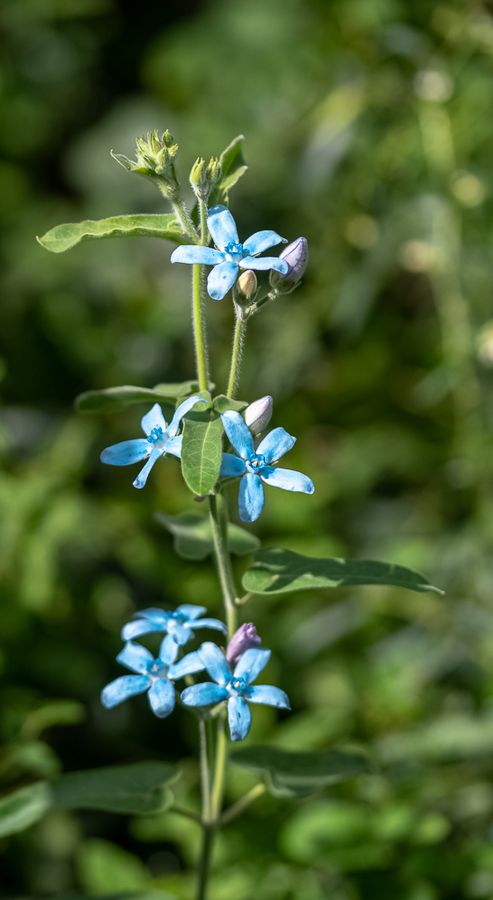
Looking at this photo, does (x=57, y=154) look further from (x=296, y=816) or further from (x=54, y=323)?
(x=296, y=816)

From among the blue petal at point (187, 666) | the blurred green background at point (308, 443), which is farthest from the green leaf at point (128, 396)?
the blurred green background at point (308, 443)

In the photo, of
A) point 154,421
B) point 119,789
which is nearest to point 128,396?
point 154,421

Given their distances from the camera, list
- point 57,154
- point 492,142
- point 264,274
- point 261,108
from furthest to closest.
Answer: point 57,154 < point 261,108 < point 264,274 < point 492,142

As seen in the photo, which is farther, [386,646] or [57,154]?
[57,154]

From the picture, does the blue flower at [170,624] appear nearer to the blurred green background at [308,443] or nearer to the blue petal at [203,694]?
the blue petal at [203,694]

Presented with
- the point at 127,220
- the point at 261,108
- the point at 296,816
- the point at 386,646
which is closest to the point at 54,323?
the point at 261,108

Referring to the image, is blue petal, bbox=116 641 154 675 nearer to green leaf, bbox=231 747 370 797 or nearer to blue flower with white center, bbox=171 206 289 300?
green leaf, bbox=231 747 370 797
